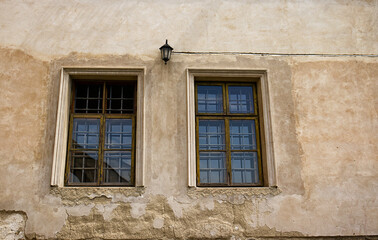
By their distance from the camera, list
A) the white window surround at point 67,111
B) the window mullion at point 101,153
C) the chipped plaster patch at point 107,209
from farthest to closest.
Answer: the window mullion at point 101,153
the white window surround at point 67,111
the chipped plaster patch at point 107,209

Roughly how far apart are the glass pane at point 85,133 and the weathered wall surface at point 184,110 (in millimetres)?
351

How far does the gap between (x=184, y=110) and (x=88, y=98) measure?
57.7 inches

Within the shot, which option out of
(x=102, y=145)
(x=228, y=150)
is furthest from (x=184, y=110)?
(x=102, y=145)

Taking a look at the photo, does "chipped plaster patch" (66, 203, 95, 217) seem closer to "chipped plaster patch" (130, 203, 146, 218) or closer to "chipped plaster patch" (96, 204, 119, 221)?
"chipped plaster patch" (96, 204, 119, 221)

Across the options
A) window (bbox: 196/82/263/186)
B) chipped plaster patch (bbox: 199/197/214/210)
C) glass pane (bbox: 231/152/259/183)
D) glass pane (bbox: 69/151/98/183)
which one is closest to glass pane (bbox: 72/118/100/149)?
glass pane (bbox: 69/151/98/183)

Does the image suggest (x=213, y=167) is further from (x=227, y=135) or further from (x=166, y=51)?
(x=166, y=51)

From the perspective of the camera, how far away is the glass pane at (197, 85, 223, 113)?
5883mm

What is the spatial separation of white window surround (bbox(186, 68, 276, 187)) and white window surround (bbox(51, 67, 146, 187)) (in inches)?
25.8

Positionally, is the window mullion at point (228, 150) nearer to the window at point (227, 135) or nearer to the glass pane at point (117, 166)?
the window at point (227, 135)

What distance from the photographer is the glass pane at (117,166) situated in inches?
217

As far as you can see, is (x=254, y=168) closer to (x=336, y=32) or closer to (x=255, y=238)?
(x=255, y=238)

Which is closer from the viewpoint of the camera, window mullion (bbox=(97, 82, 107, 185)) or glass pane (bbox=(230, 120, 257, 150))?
window mullion (bbox=(97, 82, 107, 185))

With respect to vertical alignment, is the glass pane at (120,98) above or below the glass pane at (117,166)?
above

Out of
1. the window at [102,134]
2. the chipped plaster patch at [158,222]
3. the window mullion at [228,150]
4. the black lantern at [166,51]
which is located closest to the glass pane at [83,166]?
the window at [102,134]
